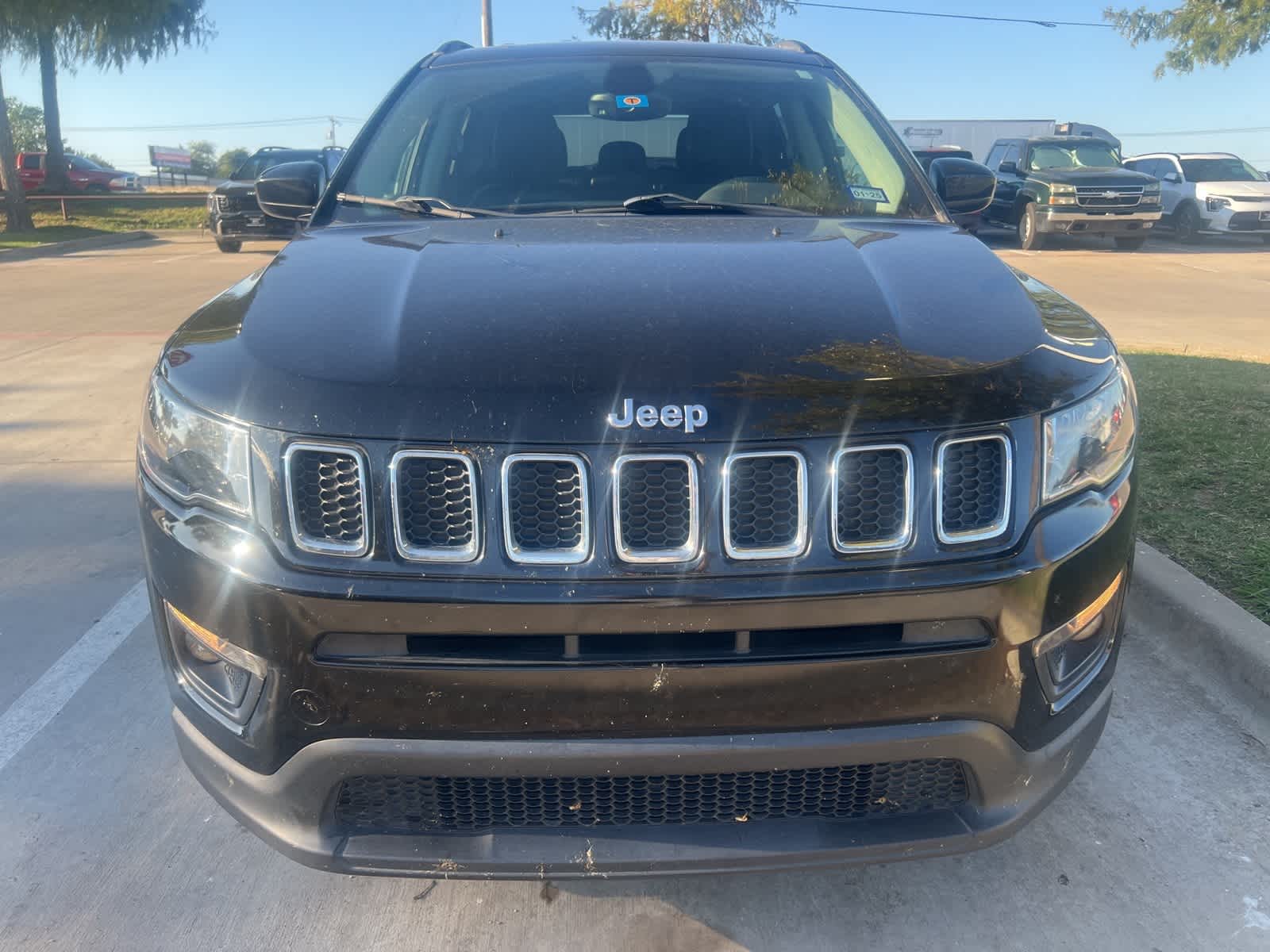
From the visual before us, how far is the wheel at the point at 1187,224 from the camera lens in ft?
63.0

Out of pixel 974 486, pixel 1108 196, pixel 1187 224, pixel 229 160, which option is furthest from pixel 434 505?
pixel 229 160

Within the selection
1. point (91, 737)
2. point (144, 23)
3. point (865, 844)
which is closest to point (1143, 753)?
point (865, 844)

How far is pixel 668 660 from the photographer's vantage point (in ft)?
5.43

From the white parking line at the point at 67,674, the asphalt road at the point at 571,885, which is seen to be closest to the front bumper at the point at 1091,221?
the asphalt road at the point at 571,885

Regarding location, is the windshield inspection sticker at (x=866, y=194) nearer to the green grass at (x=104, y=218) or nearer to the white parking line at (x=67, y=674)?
the white parking line at (x=67, y=674)

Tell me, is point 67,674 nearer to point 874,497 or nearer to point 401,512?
point 401,512

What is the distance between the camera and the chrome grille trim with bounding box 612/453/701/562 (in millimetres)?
1633

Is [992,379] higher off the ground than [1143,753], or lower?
A: higher

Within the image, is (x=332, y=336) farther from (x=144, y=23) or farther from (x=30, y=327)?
(x=144, y=23)

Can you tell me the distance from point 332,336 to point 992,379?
116cm

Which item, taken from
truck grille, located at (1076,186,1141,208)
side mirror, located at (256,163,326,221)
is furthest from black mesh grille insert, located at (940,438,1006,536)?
truck grille, located at (1076,186,1141,208)

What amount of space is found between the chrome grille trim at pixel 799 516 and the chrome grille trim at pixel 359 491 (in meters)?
0.57

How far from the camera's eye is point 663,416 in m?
1.66

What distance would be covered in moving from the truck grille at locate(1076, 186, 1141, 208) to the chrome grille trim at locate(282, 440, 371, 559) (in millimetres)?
17344
